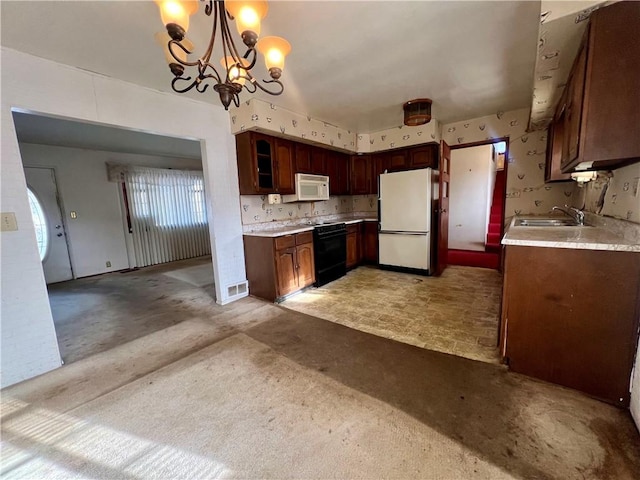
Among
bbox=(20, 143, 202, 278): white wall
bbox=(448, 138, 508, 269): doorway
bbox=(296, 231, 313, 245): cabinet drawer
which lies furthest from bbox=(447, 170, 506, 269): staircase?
bbox=(20, 143, 202, 278): white wall

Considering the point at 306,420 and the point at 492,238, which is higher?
the point at 492,238

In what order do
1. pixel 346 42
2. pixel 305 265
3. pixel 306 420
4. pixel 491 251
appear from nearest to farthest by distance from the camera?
pixel 306 420 → pixel 346 42 → pixel 305 265 → pixel 491 251

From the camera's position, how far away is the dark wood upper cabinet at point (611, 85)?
50.7 inches

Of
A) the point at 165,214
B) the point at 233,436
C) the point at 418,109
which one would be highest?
the point at 418,109

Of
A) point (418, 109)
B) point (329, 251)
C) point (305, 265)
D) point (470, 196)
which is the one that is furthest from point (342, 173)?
point (470, 196)

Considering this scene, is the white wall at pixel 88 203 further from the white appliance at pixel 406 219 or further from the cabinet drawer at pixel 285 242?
the white appliance at pixel 406 219

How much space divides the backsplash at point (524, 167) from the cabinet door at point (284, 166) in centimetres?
300

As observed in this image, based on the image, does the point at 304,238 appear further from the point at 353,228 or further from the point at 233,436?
the point at 233,436

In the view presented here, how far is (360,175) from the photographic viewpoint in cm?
511

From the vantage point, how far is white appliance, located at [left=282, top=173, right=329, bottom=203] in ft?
12.5

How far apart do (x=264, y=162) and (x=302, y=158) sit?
687mm

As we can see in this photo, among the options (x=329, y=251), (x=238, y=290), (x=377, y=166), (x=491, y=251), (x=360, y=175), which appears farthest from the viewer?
(x=491, y=251)

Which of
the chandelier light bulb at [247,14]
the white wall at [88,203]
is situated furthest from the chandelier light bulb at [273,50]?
the white wall at [88,203]

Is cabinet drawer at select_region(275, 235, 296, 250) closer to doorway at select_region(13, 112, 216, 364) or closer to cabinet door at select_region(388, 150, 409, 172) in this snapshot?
doorway at select_region(13, 112, 216, 364)
